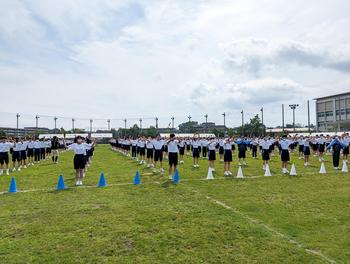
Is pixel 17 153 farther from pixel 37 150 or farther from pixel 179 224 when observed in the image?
pixel 179 224

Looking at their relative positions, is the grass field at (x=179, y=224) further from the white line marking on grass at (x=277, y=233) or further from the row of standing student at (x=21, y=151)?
the row of standing student at (x=21, y=151)

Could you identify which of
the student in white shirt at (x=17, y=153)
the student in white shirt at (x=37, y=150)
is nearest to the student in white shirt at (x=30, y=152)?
the student in white shirt at (x=37, y=150)

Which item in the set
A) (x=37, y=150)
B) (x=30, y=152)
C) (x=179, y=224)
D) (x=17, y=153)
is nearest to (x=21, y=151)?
(x=17, y=153)

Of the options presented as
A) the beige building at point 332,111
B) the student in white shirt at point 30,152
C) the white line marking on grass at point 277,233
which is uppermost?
the beige building at point 332,111

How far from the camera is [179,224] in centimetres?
794

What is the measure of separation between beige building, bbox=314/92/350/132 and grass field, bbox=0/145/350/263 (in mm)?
75193

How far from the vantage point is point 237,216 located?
862cm

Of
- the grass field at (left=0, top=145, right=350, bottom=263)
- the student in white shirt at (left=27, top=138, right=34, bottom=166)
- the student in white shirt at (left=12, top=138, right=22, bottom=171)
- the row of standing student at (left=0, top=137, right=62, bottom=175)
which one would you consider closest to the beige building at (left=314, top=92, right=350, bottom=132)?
the row of standing student at (left=0, top=137, right=62, bottom=175)

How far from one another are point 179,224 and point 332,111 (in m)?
94.4

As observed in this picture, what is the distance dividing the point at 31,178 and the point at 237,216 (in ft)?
38.7

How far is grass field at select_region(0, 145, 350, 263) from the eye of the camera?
20.0 feet

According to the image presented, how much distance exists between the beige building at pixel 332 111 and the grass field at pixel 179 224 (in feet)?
247

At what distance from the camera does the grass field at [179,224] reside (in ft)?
20.0

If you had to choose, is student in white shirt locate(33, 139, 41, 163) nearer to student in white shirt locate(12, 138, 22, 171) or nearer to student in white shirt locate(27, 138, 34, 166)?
student in white shirt locate(27, 138, 34, 166)
